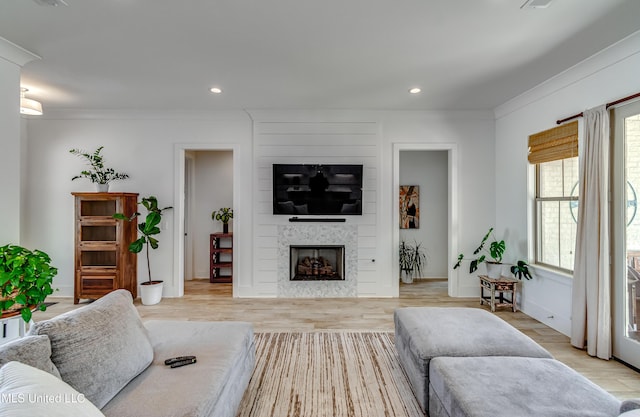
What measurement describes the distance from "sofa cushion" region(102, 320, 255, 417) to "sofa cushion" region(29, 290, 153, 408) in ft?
0.25

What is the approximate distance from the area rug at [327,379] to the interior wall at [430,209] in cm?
304

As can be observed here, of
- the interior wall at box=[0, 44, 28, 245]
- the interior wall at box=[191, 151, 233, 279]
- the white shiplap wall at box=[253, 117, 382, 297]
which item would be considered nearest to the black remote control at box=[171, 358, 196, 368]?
the interior wall at box=[0, 44, 28, 245]

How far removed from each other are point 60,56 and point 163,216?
7.65 feet

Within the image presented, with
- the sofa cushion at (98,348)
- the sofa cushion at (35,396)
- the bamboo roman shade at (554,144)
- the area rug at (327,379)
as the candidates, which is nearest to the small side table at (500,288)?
the bamboo roman shade at (554,144)

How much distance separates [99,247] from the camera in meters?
4.29

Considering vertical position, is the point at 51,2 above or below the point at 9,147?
above

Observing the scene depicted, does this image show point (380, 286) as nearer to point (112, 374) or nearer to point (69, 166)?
point (112, 374)

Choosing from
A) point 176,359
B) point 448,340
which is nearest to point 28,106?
point 176,359

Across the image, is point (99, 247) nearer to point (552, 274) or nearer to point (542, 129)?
point (552, 274)

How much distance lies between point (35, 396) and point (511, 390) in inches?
74.8

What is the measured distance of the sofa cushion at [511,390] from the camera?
1392 mm

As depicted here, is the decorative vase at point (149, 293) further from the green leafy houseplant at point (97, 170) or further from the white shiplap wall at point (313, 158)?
the green leafy houseplant at point (97, 170)

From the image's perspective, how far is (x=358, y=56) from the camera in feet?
9.66

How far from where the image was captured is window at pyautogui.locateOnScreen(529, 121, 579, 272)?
11.1 ft
